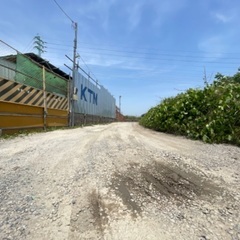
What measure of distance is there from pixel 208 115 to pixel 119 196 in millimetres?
5372

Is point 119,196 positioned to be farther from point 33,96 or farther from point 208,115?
point 33,96

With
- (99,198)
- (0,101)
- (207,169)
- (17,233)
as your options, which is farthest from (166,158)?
(0,101)

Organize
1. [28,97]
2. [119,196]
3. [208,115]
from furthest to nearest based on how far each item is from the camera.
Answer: [28,97], [208,115], [119,196]

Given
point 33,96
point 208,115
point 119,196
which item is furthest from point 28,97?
point 119,196

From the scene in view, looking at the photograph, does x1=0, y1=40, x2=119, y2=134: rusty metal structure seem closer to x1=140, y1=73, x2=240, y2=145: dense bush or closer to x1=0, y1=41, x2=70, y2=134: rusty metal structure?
x1=0, y1=41, x2=70, y2=134: rusty metal structure

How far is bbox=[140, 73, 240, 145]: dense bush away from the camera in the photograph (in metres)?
6.40

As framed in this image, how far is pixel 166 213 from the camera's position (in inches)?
91.0

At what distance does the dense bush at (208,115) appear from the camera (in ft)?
21.0

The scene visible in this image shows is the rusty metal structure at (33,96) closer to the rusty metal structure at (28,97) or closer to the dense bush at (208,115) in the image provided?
the rusty metal structure at (28,97)

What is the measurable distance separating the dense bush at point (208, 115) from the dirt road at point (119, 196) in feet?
7.08

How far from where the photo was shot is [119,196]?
8.67 feet

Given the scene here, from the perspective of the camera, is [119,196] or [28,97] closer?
[119,196]

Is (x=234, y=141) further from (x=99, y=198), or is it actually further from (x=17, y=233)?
(x=17, y=233)

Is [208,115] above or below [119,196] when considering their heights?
above
